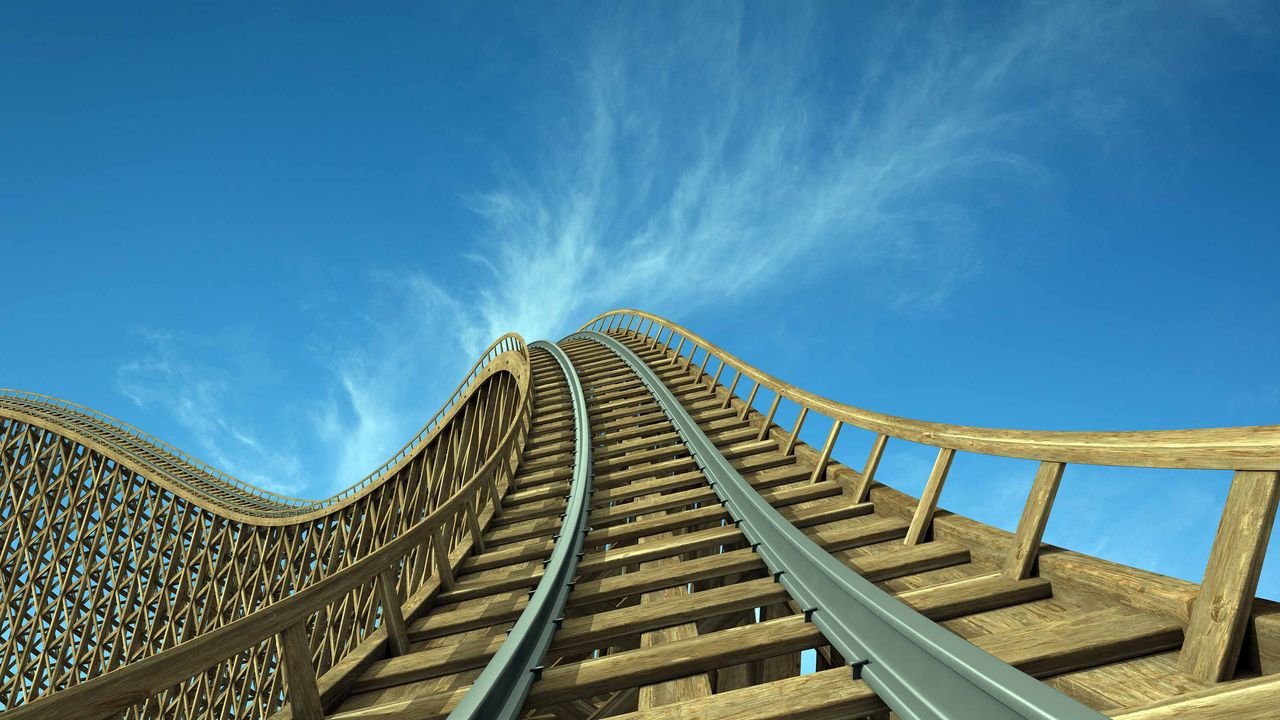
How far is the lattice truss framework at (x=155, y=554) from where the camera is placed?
14.9 meters

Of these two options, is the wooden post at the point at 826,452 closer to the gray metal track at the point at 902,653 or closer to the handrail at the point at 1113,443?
the handrail at the point at 1113,443

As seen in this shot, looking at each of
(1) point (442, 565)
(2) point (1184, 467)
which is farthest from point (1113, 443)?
(1) point (442, 565)

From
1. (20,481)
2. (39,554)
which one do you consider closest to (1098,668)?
(39,554)

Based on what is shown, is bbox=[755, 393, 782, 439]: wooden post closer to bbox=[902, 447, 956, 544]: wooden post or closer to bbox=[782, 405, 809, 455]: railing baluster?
bbox=[782, 405, 809, 455]: railing baluster

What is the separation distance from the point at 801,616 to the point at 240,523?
21308 mm

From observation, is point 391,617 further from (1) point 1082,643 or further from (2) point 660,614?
(1) point 1082,643

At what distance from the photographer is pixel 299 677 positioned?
2146 millimetres

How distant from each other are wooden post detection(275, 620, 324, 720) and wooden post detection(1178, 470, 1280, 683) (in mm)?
2478

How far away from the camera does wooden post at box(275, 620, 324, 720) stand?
211 centimetres

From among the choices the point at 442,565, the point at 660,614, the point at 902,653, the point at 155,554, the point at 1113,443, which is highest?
the point at 1113,443

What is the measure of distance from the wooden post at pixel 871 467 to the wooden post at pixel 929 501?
1.95ft

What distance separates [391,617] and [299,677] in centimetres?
67

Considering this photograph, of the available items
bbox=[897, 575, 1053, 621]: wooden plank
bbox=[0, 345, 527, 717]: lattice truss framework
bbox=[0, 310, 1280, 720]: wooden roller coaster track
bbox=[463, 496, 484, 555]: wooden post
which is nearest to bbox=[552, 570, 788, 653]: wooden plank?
bbox=[0, 310, 1280, 720]: wooden roller coaster track

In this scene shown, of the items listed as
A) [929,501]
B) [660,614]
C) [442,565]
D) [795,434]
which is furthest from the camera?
[795,434]
